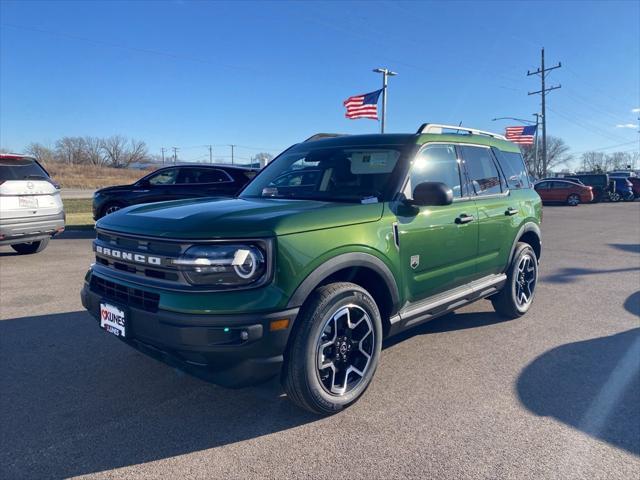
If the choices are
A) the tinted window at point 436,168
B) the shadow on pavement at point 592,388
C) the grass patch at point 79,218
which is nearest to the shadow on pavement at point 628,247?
the shadow on pavement at point 592,388

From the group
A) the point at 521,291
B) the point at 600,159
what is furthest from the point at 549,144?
the point at 521,291

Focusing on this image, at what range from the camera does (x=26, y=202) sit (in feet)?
25.1

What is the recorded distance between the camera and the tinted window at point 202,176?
10.6m

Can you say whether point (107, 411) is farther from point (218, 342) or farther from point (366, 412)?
point (366, 412)

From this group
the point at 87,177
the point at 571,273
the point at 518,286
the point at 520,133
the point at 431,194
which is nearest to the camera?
the point at 431,194

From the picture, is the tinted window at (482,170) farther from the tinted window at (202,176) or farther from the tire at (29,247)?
the tire at (29,247)

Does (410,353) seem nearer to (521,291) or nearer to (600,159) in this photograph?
(521,291)

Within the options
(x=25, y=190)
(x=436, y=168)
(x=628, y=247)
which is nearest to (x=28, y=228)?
(x=25, y=190)

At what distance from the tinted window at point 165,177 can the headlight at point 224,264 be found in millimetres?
9177

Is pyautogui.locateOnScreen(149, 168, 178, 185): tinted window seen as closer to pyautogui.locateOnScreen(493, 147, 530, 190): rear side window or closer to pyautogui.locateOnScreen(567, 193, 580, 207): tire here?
pyautogui.locateOnScreen(493, 147, 530, 190): rear side window

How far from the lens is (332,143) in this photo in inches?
169

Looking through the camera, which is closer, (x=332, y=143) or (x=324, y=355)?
(x=324, y=355)

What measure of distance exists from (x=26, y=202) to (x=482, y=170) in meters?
7.14

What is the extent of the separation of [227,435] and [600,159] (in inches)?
5221
